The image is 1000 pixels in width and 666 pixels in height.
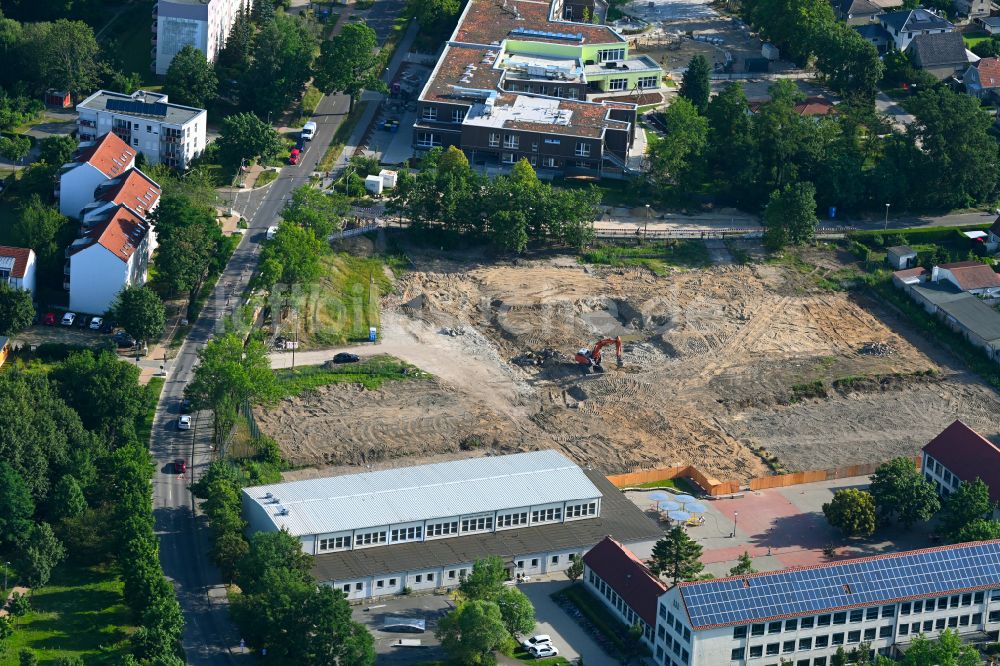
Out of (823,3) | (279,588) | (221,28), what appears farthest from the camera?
(823,3)

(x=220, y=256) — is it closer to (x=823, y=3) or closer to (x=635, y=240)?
(x=635, y=240)

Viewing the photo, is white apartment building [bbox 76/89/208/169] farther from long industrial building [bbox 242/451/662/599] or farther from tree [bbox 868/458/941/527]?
tree [bbox 868/458/941/527]

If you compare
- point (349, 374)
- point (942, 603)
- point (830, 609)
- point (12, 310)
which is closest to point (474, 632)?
point (830, 609)

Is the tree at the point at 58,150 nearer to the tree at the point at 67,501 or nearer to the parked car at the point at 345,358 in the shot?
the parked car at the point at 345,358

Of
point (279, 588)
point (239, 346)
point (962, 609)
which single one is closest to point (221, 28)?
point (239, 346)

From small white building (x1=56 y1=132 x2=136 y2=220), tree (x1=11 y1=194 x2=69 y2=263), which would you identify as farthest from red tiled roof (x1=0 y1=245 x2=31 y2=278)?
small white building (x1=56 y1=132 x2=136 y2=220)
